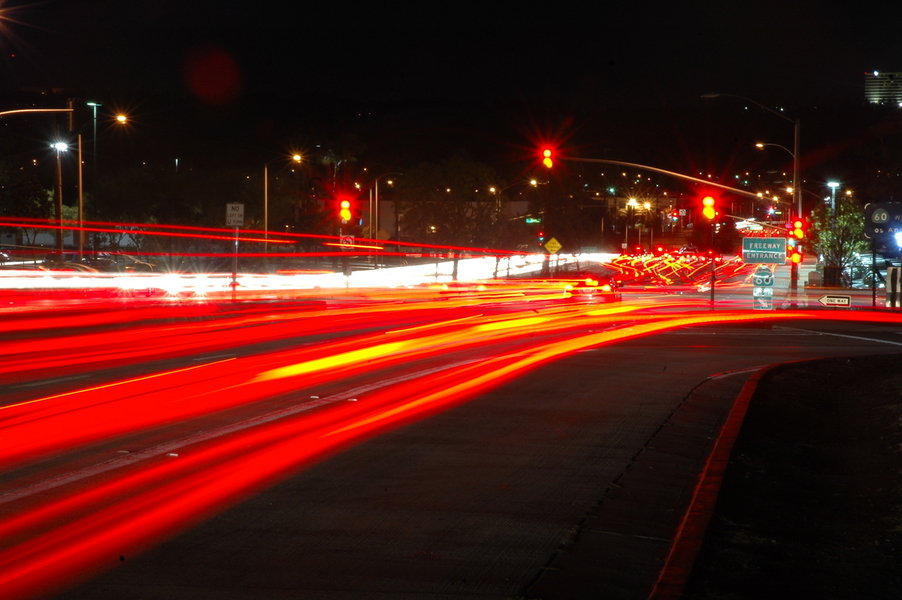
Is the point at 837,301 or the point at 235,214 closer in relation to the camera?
the point at 235,214

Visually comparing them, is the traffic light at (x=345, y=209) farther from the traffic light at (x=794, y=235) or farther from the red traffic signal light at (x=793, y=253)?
the red traffic signal light at (x=793, y=253)

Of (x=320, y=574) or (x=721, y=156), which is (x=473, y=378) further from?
(x=721, y=156)

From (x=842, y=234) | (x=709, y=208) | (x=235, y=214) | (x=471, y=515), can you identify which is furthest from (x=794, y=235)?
(x=471, y=515)

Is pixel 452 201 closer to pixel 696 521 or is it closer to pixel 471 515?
pixel 471 515

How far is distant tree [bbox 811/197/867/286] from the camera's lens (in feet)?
205

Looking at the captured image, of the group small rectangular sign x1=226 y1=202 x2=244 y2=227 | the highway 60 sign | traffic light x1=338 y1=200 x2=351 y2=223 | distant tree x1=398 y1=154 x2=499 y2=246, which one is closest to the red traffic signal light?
traffic light x1=338 y1=200 x2=351 y2=223

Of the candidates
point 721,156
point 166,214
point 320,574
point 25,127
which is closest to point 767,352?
point 320,574

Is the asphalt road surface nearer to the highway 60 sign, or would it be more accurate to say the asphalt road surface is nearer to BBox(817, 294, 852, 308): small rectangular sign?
the highway 60 sign

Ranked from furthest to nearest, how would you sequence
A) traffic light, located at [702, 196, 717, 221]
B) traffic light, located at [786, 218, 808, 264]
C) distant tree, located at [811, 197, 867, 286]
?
distant tree, located at [811, 197, 867, 286], traffic light, located at [786, 218, 808, 264], traffic light, located at [702, 196, 717, 221]

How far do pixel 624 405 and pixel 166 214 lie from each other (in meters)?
73.1

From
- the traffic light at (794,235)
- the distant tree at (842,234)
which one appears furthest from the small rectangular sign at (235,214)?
the distant tree at (842,234)

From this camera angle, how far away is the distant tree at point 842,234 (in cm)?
6234

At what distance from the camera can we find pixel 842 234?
6281 cm

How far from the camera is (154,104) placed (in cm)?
10469
